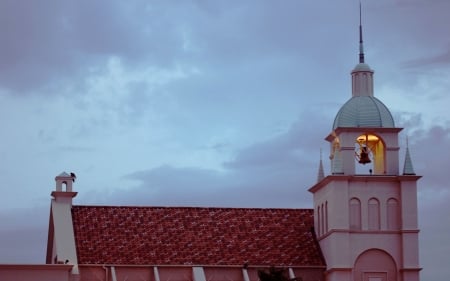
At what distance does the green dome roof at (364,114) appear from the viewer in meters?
73.3

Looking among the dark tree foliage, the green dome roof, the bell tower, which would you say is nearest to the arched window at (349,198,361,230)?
the bell tower

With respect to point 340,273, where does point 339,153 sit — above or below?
above

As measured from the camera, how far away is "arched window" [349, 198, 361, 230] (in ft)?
238

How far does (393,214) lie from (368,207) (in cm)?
148

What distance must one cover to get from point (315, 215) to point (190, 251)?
27.1ft

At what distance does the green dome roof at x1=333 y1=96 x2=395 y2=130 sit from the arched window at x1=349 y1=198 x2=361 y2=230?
429 centimetres

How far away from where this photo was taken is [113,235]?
73.2 metres

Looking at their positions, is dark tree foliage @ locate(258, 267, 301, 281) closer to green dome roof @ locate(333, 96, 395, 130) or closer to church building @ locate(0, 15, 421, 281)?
church building @ locate(0, 15, 421, 281)

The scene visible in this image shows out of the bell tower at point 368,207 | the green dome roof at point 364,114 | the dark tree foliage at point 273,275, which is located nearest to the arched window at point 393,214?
the bell tower at point 368,207

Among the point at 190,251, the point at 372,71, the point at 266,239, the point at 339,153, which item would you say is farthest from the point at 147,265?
the point at 372,71

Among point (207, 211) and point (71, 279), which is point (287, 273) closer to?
point (207, 211)

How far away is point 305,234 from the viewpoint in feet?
248

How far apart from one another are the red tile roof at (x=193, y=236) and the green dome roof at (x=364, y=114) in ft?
23.1

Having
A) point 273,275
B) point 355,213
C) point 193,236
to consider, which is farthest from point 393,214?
point 193,236
